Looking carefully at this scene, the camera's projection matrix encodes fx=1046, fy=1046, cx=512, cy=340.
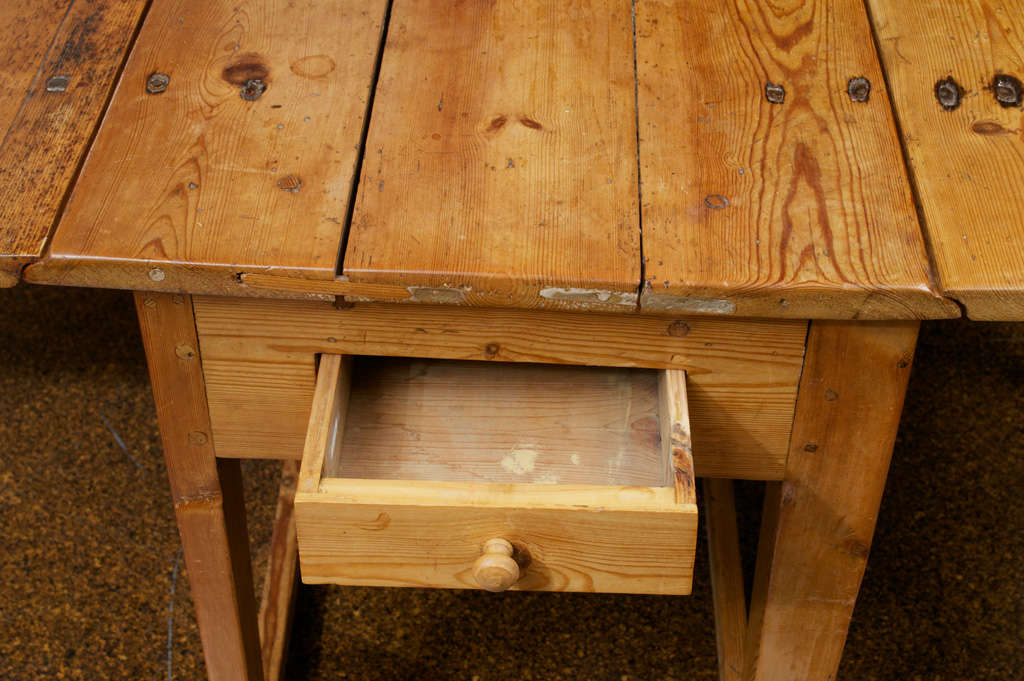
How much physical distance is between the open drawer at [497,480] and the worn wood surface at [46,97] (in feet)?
0.92

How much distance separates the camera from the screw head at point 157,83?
1044 mm

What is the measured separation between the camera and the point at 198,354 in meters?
0.99

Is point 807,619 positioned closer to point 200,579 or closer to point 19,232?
point 200,579

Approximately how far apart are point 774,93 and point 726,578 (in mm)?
765

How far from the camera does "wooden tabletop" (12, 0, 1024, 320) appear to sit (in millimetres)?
884

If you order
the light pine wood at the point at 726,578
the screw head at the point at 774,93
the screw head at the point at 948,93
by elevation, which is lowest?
the light pine wood at the point at 726,578

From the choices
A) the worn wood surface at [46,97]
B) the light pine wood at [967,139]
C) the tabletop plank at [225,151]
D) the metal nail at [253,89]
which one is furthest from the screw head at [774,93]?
the worn wood surface at [46,97]

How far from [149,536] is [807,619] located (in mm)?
1058

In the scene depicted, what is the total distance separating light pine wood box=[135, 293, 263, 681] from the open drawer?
144 mm

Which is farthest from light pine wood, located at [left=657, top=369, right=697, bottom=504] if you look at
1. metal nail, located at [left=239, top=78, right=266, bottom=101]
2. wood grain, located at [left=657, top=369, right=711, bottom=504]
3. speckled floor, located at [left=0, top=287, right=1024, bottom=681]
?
speckled floor, located at [left=0, top=287, right=1024, bottom=681]

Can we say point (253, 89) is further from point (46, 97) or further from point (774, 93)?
point (774, 93)

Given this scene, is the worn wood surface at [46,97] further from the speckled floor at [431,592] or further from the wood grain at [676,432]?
the speckled floor at [431,592]

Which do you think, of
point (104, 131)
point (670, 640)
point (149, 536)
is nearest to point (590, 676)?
point (670, 640)

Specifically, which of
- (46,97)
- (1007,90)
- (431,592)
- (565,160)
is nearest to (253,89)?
(46,97)
